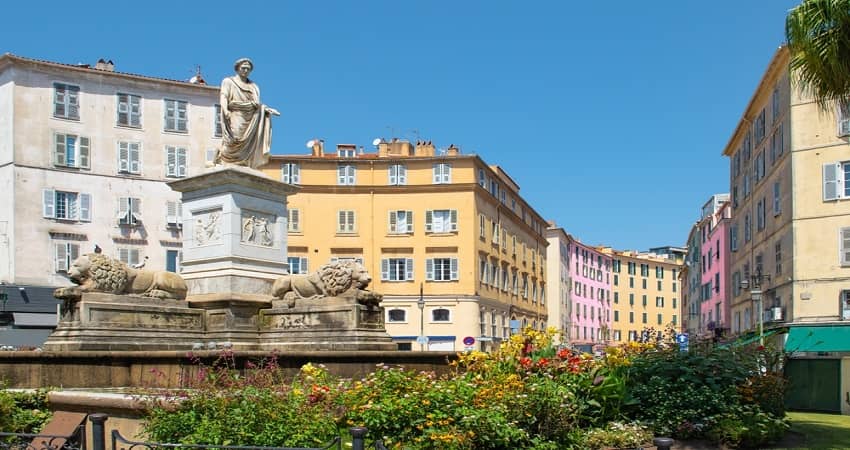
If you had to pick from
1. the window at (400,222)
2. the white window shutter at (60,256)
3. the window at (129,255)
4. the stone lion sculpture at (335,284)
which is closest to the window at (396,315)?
the window at (400,222)

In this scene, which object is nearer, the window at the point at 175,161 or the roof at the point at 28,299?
the roof at the point at 28,299

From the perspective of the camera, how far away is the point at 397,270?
209 ft

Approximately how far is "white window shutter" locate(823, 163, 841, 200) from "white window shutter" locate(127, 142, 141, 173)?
34.5 metres

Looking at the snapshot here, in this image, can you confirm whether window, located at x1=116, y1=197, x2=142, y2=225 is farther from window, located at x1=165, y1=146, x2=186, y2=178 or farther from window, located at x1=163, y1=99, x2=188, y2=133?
window, located at x1=163, y1=99, x2=188, y2=133

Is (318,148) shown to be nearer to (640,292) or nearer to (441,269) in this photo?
(441,269)

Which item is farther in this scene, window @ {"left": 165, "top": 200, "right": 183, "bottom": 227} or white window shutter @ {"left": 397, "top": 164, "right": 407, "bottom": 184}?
white window shutter @ {"left": 397, "top": 164, "right": 407, "bottom": 184}

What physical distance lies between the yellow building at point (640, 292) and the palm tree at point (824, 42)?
4178 inches

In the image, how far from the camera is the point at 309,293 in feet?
53.8

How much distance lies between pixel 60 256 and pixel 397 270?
2402 cm

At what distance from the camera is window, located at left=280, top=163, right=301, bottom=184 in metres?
64.1

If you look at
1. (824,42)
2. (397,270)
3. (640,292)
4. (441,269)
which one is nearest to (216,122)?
(397,270)

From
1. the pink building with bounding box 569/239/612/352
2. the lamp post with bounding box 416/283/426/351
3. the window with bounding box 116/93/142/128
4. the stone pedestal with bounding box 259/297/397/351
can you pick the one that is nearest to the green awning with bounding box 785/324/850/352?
the lamp post with bounding box 416/283/426/351

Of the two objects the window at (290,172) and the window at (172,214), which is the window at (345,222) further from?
the window at (172,214)

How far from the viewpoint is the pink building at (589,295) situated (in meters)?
107
